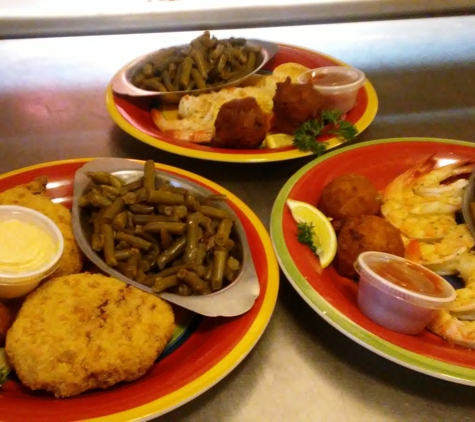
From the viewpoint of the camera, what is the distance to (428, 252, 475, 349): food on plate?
149cm

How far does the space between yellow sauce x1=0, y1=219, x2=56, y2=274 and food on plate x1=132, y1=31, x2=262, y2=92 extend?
1.35m

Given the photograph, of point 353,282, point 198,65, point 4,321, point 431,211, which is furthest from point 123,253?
point 198,65

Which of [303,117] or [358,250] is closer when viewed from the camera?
[358,250]

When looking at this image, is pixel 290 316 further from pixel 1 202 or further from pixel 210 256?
pixel 1 202

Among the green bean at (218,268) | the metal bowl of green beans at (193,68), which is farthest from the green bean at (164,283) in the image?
the metal bowl of green beans at (193,68)

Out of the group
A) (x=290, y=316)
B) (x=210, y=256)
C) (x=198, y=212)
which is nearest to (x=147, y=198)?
(x=198, y=212)

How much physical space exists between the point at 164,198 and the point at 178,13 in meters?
2.26

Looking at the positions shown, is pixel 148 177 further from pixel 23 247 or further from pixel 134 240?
pixel 23 247

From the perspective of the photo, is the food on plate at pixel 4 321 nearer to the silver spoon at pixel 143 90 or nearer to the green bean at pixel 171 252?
the green bean at pixel 171 252

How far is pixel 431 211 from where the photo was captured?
1993mm

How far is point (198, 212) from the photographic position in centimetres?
172

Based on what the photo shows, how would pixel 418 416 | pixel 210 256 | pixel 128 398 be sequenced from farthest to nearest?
pixel 210 256 → pixel 418 416 → pixel 128 398

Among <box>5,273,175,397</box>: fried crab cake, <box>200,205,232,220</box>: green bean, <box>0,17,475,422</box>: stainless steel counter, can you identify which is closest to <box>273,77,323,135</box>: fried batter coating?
<box>0,17,475,422</box>: stainless steel counter

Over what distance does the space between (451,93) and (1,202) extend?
9.19ft
